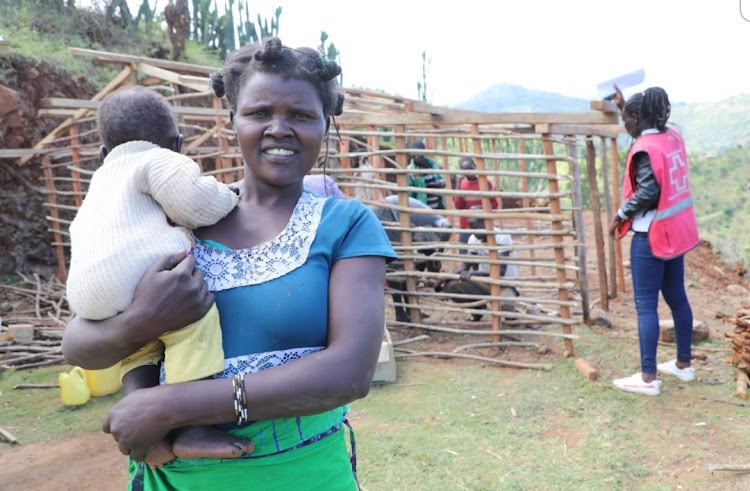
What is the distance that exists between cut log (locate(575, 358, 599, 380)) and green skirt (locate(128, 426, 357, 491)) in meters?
3.80

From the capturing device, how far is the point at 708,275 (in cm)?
834

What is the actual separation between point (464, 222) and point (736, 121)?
82.0 ft

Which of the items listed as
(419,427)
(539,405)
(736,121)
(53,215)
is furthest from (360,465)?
(736,121)

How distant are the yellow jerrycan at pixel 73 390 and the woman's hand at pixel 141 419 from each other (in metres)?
3.99

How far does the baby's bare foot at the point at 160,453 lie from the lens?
3.68 ft

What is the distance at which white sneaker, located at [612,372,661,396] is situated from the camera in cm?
423

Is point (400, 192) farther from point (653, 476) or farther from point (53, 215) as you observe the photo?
point (53, 215)

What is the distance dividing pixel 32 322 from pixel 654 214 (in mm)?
6170

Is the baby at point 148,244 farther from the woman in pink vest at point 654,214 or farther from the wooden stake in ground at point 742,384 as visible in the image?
the wooden stake in ground at point 742,384

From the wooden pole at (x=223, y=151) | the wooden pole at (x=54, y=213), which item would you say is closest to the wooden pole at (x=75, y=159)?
the wooden pole at (x=54, y=213)

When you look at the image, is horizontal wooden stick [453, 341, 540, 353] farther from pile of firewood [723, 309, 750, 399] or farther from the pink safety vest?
the pink safety vest

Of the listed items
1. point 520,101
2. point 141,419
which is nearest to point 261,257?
point 141,419

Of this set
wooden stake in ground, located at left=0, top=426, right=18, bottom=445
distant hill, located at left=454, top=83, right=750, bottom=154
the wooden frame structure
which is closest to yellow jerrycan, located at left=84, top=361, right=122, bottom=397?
wooden stake in ground, located at left=0, top=426, right=18, bottom=445

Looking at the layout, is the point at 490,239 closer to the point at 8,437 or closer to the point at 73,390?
the point at 73,390
